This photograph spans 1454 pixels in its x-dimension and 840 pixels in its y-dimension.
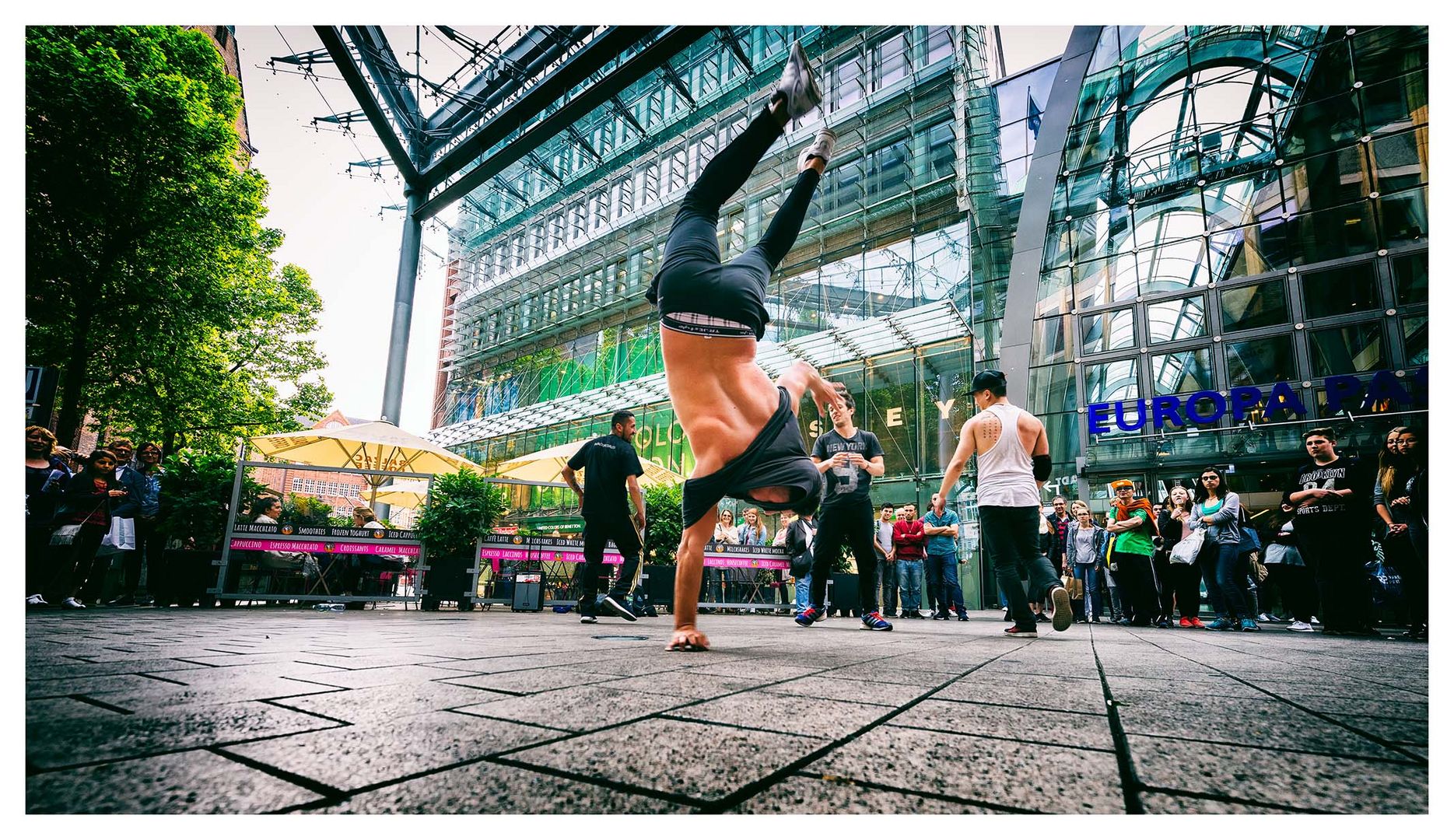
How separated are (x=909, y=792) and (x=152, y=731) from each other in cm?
107

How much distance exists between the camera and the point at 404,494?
14.9 metres

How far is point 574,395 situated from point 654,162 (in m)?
8.35

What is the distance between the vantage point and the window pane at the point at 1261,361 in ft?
41.3

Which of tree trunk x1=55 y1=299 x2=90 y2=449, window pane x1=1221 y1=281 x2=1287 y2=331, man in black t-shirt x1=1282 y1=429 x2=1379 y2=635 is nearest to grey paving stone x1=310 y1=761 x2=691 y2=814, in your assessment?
tree trunk x1=55 y1=299 x2=90 y2=449

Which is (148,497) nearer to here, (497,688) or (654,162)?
(497,688)

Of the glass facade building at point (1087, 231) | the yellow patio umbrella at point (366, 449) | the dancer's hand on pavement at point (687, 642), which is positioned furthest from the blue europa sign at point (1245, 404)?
the dancer's hand on pavement at point (687, 642)

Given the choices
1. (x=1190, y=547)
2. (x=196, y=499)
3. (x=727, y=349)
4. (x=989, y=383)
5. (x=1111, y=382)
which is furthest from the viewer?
(x=1111, y=382)

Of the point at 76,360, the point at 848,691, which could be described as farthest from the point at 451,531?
the point at 848,691

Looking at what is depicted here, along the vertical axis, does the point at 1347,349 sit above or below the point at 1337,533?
above

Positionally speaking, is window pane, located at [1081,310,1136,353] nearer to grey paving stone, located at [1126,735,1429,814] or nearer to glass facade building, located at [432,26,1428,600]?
glass facade building, located at [432,26,1428,600]

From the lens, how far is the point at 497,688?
152 centimetres

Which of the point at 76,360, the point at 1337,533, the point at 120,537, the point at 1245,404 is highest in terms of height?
the point at 1245,404

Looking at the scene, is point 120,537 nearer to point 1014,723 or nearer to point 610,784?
point 610,784
